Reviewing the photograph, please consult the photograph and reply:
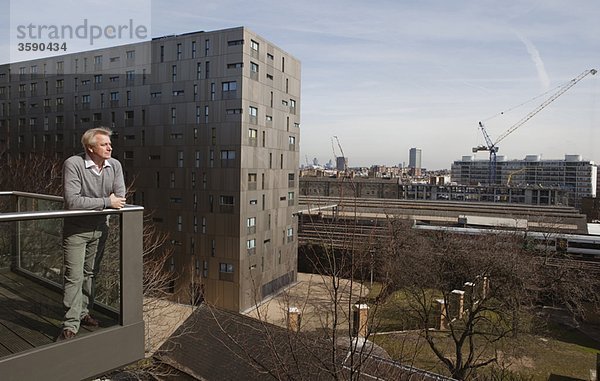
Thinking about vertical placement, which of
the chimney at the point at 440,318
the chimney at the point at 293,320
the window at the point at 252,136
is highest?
the window at the point at 252,136

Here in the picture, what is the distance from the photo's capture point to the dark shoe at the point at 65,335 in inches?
103

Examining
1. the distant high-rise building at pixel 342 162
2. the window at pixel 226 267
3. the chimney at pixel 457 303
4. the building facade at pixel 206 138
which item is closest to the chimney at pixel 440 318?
the chimney at pixel 457 303

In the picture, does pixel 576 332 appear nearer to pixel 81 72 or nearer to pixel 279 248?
pixel 279 248

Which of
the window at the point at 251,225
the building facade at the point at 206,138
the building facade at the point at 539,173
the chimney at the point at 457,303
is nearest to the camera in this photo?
the chimney at the point at 457,303

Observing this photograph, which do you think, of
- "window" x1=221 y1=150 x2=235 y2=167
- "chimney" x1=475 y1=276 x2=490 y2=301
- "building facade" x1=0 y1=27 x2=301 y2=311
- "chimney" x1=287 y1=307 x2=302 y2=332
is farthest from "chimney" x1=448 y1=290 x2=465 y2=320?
"window" x1=221 y1=150 x2=235 y2=167

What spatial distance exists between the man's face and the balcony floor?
95 cm

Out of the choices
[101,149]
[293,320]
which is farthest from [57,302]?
[293,320]

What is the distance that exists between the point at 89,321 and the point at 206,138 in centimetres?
1772

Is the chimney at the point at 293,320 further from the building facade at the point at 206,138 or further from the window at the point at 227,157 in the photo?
the window at the point at 227,157

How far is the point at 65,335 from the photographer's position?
104 inches

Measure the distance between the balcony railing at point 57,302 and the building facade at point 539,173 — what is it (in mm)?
85207

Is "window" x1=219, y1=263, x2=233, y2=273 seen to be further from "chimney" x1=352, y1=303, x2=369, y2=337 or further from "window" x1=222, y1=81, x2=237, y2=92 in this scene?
"window" x1=222, y1=81, x2=237, y2=92

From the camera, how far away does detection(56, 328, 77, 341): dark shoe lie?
263cm

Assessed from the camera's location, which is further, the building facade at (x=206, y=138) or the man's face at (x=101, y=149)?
the building facade at (x=206, y=138)
